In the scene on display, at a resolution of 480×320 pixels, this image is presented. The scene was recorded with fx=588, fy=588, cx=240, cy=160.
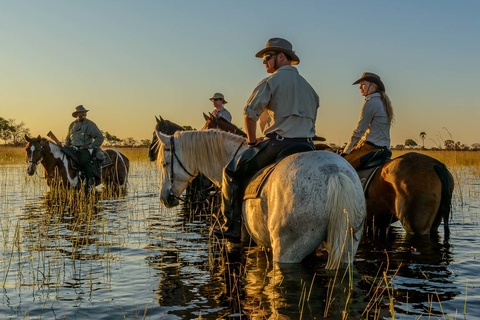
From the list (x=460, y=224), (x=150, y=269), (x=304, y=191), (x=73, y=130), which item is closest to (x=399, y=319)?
(x=304, y=191)

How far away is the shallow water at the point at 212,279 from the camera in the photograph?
5.20m

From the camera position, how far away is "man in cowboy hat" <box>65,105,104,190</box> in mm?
17125

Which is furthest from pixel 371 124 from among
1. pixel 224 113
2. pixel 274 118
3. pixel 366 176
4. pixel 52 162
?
pixel 52 162

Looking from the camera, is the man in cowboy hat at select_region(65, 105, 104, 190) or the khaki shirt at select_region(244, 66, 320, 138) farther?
the man in cowboy hat at select_region(65, 105, 104, 190)

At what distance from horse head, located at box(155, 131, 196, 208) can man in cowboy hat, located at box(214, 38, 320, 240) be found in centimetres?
116

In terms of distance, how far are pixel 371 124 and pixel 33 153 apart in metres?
10.4

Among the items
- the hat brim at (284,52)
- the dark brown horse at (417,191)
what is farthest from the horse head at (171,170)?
the dark brown horse at (417,191)

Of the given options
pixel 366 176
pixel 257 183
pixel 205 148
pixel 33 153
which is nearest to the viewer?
pixel 257 183

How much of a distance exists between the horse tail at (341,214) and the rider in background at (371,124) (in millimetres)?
3726

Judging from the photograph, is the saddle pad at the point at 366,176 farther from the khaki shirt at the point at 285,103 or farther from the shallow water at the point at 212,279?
the khaki shirt at the point at 285,103

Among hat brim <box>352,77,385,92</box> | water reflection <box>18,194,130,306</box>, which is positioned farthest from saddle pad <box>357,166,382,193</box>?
water reflection <box>18,194,130,306</box>

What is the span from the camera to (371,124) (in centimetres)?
915

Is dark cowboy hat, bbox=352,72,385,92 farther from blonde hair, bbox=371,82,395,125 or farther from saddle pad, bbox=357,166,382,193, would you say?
saddle pad, bbox=357,166,382,193

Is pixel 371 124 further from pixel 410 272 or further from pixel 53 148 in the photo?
pixel 53 148
